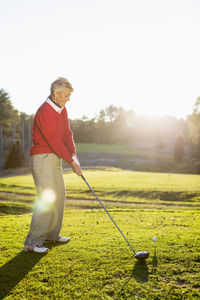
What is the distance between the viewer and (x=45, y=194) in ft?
15.5

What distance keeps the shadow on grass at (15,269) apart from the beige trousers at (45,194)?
0.28 metres

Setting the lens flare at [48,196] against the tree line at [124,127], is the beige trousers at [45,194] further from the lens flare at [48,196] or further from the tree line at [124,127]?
the tree line at [124,127]

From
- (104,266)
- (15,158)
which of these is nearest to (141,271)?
(104,266)

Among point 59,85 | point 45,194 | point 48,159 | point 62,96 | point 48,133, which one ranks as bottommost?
point 45,194

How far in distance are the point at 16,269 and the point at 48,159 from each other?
5.88 ft

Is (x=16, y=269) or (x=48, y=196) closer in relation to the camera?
(x=16, y=269)

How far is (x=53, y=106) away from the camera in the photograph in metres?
4.63

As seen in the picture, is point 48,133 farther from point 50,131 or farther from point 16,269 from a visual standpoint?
point 16,269

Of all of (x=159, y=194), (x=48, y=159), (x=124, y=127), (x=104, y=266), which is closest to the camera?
(x=104, y=266)

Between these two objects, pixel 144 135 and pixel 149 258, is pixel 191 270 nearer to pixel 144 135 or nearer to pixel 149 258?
pixel 149 258

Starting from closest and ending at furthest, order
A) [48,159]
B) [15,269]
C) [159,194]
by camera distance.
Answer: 1. [15,269]
2. [48,159]
3. [159,194]

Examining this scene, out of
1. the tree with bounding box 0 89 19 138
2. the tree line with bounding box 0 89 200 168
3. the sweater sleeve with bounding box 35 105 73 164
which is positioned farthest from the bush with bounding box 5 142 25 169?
the sweater sleeve with bounding box 35 105 73 164

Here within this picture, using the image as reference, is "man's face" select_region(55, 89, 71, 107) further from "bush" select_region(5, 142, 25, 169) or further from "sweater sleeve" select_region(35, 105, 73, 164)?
"bush" select_region(5, 142, 25, 169)

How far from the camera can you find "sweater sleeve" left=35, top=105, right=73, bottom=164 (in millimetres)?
4535
